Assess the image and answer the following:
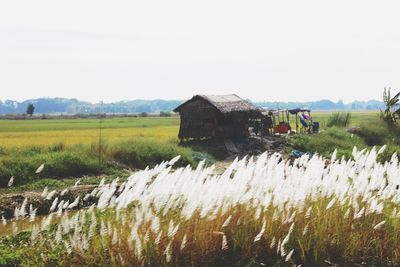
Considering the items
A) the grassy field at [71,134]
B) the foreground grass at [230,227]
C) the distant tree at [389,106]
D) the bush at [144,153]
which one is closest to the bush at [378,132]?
the distant tree at [389,106]

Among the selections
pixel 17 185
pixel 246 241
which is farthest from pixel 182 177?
pixel 17 185

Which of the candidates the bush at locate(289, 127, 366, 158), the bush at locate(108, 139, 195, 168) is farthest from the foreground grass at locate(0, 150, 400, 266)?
the bush at locate(289, 127, 366, 158)

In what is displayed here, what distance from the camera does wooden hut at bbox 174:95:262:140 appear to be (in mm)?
25703

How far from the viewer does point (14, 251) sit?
6.23 metres

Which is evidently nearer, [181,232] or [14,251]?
[181,232]

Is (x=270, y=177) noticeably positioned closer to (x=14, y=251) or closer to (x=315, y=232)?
(x=315, y=232)

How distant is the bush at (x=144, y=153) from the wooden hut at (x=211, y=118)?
485cm

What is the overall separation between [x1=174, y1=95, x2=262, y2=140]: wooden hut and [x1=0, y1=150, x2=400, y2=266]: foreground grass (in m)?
19.2

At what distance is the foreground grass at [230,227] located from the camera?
4.87 meters

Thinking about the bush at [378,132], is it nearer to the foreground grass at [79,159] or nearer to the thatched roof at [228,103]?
the thatched roof at [228,103]

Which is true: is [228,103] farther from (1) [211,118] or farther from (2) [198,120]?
(2) [198,120]

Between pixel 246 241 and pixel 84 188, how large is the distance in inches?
389

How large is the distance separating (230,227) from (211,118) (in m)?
20.8

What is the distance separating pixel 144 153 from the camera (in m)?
19.6
